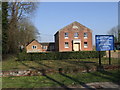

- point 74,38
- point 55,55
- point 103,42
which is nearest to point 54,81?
point 103,42

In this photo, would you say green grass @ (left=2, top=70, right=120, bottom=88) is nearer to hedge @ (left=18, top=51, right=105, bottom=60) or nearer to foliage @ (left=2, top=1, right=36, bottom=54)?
hedge @ (left=18, top=51, right=105, bottom=60)

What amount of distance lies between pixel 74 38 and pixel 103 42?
31050mm

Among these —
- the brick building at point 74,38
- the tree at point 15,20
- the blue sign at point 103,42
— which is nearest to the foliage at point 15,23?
the tree at point 15,20

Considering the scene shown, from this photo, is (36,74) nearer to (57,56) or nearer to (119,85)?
(119,85)

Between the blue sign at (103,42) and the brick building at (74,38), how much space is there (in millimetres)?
30326

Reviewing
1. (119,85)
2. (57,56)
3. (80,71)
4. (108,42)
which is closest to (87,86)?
(119,85)

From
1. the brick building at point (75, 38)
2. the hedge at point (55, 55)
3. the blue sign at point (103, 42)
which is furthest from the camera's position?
the brick building at point (75, 38)

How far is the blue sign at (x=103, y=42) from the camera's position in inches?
413

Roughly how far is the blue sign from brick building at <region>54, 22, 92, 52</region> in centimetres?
3033

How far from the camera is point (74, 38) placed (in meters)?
41.6

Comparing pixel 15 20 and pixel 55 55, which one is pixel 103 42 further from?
pixel 15 20

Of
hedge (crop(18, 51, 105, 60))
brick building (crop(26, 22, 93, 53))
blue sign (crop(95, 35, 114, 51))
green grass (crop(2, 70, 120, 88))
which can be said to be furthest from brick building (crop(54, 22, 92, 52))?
green grass (crop(2, 70, 120, 88))

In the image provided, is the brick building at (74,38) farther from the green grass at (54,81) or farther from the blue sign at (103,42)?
the green grass at (54,81)

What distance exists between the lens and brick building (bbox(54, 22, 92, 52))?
41200 millimetres
